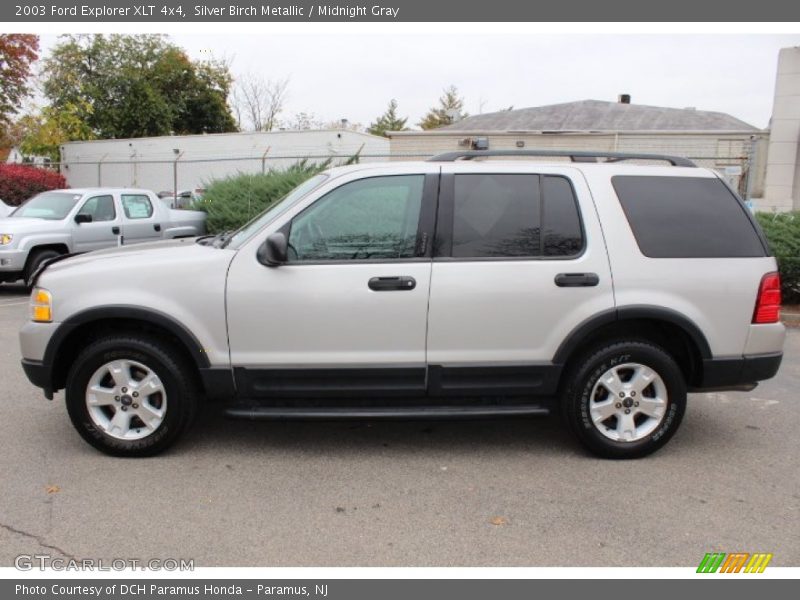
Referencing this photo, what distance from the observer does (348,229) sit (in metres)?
4.23

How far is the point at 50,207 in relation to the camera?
10.9m

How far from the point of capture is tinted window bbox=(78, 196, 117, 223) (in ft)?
36.2

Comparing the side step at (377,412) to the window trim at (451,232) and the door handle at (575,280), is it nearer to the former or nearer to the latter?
the door handle at (575,280)

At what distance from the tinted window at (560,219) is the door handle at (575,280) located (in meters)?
0.15

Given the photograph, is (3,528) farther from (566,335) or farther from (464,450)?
(566,335)

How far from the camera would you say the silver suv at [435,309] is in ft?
13.5

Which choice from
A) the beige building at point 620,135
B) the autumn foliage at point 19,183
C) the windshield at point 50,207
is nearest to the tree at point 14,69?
the autumn foliage at point 19,183

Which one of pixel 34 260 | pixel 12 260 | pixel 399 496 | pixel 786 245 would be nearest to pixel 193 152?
pixel 34 260

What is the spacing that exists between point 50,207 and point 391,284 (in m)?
8.98

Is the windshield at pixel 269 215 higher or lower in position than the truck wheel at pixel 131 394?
higher

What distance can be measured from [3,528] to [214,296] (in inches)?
64.0

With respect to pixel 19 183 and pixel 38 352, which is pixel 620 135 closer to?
pixel 19 183

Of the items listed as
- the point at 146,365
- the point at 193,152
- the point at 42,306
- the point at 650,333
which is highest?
the point at 193,152

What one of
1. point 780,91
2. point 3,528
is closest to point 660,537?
point 3,528
